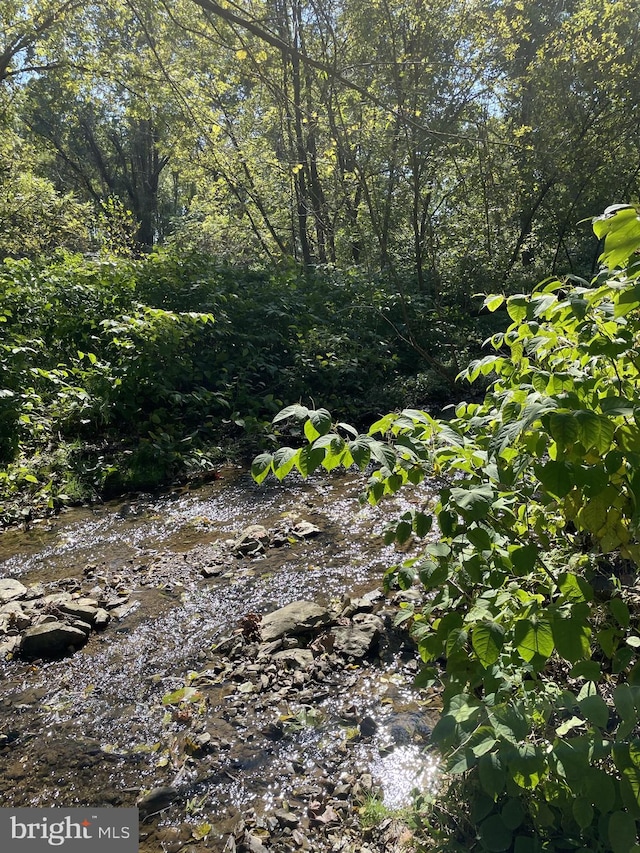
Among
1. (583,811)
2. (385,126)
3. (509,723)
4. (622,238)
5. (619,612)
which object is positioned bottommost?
(583,811)

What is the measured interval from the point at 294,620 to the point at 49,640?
1373 mm

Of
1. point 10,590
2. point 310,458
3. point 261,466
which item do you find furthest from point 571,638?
point 10,590

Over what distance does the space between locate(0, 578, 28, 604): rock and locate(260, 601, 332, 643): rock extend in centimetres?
174

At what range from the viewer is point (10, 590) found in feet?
12.9

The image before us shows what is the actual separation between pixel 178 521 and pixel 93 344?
11.0ft

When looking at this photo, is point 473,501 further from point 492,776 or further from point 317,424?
point 492,776

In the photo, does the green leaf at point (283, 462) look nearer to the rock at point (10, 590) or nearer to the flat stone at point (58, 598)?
the flat stone at point (58, 598)

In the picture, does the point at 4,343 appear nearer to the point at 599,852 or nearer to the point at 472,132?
the point at 599,852

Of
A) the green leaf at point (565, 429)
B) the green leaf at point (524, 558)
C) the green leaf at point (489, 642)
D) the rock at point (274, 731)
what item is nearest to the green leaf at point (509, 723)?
the green leaf at point (489, 642)

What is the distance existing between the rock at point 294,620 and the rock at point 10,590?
174 cm

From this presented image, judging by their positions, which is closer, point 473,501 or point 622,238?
point 622,238

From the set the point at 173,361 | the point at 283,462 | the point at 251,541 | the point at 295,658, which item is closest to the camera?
the point at 283,462

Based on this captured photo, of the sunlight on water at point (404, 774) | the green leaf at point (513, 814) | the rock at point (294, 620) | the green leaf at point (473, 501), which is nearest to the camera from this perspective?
the green leaf at point (473, 501)

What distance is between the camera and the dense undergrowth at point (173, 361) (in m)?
6.13
